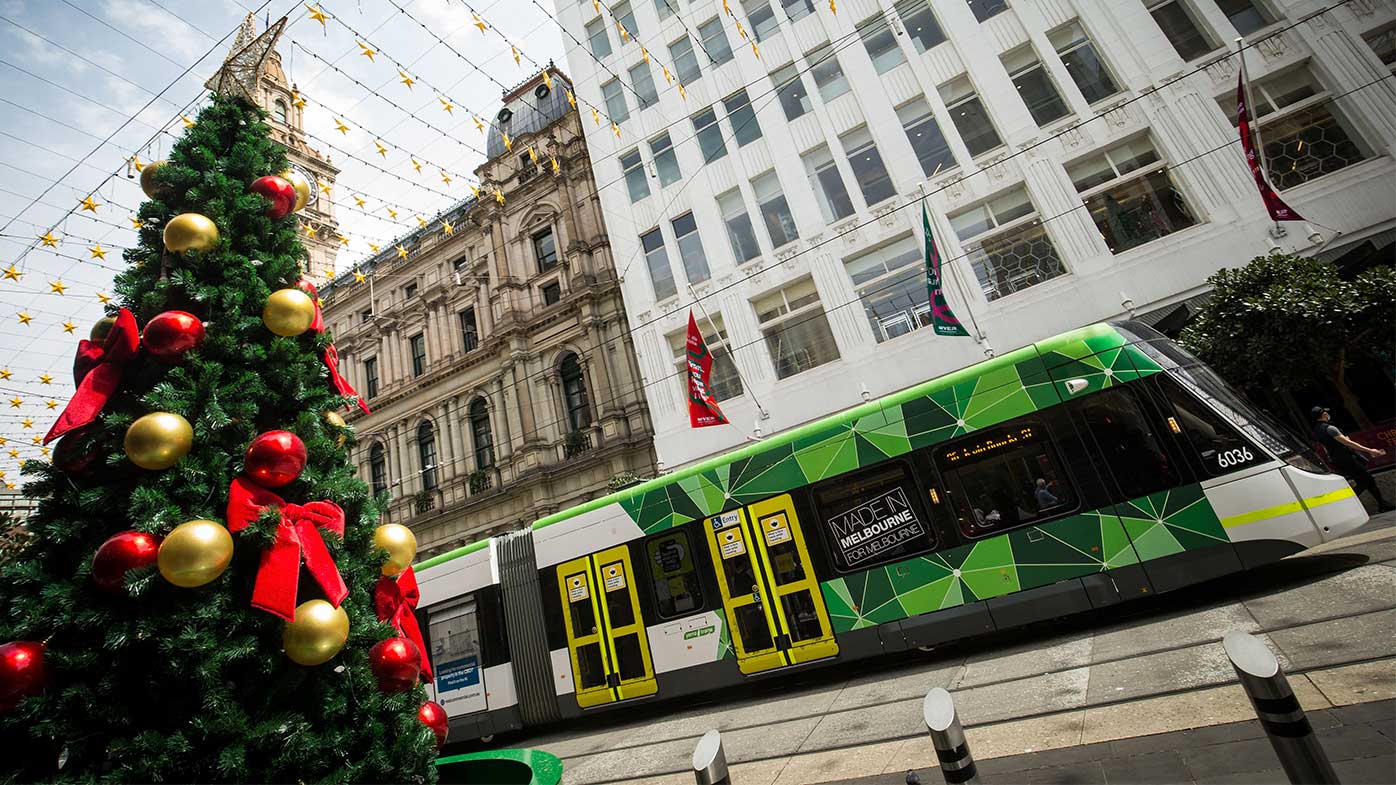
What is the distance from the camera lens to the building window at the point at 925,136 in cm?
1585

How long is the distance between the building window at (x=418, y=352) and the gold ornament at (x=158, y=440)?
24754mm

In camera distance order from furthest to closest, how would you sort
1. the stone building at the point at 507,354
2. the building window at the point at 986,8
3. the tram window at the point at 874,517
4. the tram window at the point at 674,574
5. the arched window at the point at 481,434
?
the arched window at the point at 481,434 → the stone building at the point at 507,354 → the building window at the point at 986,8 → the tram window at the point at 674,574 → the tram window at the point at 874,517

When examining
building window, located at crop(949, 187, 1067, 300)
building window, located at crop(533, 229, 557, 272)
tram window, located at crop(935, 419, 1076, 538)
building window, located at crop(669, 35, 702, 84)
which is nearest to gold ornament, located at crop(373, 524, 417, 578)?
tram window, located at crop(935, 419, 1076, 538)

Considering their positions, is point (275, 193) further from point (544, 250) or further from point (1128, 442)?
point (544, 250)

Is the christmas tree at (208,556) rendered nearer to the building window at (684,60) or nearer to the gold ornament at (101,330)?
the gold ornament at (101,330)

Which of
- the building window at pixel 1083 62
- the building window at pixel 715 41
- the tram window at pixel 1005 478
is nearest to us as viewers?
the tram window at pixel 1005 478

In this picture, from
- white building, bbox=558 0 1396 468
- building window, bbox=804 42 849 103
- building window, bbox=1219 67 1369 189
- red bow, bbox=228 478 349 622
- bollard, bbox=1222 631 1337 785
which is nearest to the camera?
bollard, bbox=1222 631 1337 785

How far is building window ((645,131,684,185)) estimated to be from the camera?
19531 mm

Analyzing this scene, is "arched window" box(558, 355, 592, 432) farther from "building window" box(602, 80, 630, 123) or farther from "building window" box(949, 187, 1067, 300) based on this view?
"building window" box(949, 187, 1067, 300)

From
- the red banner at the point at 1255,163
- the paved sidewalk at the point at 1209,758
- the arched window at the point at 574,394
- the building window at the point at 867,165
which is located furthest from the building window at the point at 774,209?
the paved sidewalk at the point at 1209,758

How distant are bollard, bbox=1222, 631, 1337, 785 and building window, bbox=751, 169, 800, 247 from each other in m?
16.0

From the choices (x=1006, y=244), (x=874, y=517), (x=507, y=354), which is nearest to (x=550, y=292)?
(x=507, y=354)

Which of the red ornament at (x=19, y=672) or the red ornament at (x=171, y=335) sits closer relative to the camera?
the red ornament at (x=19, y=672)

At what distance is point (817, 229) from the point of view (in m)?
16.8
